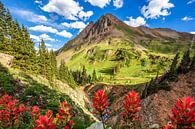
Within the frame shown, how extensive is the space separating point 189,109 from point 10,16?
66.4 meters

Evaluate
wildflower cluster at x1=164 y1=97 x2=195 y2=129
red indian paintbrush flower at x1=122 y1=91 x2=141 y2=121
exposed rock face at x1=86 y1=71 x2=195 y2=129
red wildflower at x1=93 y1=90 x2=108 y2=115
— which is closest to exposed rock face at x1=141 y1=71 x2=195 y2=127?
exposed rock face at x1=86 y1=71 x2=195 y2=129

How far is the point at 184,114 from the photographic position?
5.47 metres

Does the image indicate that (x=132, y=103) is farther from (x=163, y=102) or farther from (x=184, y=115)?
(x=163, y=102)

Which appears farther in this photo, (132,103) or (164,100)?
(164,100)

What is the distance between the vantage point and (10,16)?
206 feet

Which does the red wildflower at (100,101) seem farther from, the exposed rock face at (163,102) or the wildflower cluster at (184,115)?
the exposed rock face at (163,102)

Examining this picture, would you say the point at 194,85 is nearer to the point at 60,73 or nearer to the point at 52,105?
the point at 52,105

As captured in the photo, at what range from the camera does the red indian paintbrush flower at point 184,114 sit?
5.45m

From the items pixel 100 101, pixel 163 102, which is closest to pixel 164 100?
Answer: pixel 163 102

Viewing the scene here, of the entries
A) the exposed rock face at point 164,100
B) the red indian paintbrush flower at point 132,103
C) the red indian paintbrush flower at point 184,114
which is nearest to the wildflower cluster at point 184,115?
the red indian paintbrush flower at point 184,114

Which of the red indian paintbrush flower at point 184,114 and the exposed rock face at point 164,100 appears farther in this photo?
the exposed rock face at point 164,100

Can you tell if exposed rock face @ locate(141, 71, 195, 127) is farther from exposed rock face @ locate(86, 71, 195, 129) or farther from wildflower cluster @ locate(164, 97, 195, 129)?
wildflower cluster @ locate(164, 97, 195, 129)

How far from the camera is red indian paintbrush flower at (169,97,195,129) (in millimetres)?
5445

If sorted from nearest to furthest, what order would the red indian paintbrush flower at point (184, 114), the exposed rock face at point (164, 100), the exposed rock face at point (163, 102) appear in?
the red indian paintbrush flower at point (184, 114) → the exposed rock face at point (163, 102) → the exposed rock face at point (164, 100)
